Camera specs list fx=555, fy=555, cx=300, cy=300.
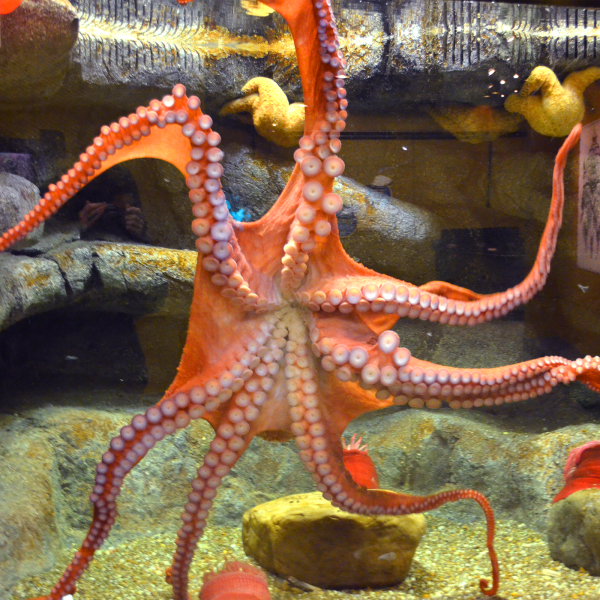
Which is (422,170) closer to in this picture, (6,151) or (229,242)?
(229,242)

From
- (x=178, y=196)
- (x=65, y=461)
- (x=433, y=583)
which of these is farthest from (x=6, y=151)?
(x=433, y=583)

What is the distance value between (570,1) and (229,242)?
0.68 metres

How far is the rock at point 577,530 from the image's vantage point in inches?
51.1

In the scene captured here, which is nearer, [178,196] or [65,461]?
[178,196]

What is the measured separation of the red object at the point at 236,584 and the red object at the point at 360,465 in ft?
0.93

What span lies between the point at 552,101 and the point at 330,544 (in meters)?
1.15

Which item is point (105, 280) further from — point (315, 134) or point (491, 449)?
point (491, 449)

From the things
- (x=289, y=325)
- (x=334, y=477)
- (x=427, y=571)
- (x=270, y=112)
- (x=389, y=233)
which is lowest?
(x=427, y=571)

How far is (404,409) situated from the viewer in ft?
4.67

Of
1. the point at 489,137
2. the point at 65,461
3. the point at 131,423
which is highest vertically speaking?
the point at 489,137

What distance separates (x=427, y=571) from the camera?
1272 mm

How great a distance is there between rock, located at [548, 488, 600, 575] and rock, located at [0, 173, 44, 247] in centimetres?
136

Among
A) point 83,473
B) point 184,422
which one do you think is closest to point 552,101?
point 184,422

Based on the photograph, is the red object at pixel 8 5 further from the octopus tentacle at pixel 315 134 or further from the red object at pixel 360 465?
the red object at pixel 360 465
